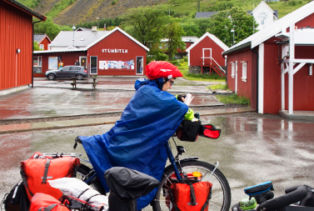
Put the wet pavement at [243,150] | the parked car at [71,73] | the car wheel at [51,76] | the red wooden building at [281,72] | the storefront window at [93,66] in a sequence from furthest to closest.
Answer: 1. the storefront window at [93,66]
2. the car wheel at [51,76]
3. the parked car at [71,73]
4. the red wooden building at [281,72]
5. the wet pavement at [243,150]

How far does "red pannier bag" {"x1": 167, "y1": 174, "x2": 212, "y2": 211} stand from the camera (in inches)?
154

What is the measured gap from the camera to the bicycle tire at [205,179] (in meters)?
4.09

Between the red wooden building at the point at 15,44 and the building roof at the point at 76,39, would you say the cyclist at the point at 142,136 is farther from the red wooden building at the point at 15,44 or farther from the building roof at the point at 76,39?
the building roof at the point at 76,39

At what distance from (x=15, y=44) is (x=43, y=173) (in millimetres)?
22204

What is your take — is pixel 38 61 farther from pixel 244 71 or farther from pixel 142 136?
pixel 142 136

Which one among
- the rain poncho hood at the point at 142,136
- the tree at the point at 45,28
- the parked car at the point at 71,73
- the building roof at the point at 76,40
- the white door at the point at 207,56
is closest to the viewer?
the rain poncho hood at the point at 142,136

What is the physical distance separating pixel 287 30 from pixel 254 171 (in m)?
10.3

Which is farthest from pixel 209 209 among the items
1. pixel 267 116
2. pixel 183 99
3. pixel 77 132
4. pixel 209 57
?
pixel 209 57

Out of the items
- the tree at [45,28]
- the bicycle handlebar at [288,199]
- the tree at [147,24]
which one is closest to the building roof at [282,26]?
the bicycle handlebar at [288,199]

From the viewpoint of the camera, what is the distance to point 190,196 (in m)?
3.93

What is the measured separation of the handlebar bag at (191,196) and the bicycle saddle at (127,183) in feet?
4.08

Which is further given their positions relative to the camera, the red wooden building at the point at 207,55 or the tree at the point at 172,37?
the tree at the point at 172,37

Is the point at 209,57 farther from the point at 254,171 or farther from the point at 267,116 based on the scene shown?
the point at 254,171

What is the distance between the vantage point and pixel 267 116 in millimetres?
14766
